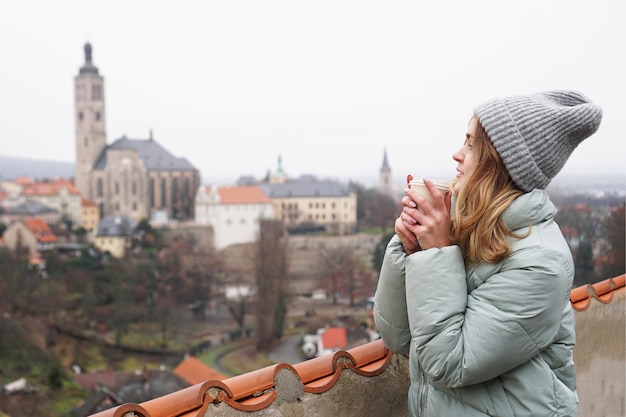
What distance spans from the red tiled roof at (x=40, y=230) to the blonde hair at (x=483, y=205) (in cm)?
2814

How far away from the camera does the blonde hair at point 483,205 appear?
72 cm

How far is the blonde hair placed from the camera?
0.72 metres

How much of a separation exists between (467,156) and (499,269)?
154 mm

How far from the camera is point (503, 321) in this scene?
686mm

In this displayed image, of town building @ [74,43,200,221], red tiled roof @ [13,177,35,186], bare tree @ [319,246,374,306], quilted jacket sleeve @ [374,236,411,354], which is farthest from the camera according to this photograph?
red tiled roof @ [13,177,35,186]

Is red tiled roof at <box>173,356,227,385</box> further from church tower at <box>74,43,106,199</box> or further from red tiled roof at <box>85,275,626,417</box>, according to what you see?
church tower at <box>74,43,106,199</box>

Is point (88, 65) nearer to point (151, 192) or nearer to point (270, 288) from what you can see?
point (151, 192)

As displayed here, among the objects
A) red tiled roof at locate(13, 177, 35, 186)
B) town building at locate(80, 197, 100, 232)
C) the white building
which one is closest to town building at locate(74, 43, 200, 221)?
town building at locate(80, 197, 100, 232)

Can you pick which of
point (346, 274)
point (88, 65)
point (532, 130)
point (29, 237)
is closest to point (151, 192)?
point (29, 237)

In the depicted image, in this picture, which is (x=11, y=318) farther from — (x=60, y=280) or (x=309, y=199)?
(x=309, y=199)

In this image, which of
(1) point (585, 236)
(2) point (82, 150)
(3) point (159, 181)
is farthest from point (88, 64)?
(1) point (585, 236)

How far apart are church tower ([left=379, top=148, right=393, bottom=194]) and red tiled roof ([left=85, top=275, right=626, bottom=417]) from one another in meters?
34.7

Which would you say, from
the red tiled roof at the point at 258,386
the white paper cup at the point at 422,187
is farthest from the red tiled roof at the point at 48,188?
the white paper cup at the point at 422,187

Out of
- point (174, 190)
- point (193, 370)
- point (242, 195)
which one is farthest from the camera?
point (174, 190)
